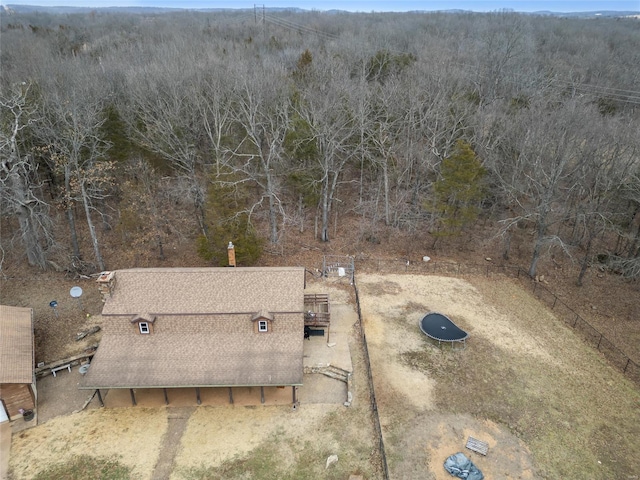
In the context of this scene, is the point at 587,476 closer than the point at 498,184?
Yes

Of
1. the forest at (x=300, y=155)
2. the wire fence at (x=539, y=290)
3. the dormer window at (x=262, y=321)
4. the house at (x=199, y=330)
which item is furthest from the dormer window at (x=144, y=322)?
the wire fence at (x=539, y=290)

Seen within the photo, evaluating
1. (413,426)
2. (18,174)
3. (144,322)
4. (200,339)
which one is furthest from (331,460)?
(18,174)

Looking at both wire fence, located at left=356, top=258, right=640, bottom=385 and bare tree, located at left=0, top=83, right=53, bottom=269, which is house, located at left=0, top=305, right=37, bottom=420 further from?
wire fence, located at left=356, top=258, right=640, bottom=385

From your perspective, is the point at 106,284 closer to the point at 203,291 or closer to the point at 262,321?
the point at 203,291

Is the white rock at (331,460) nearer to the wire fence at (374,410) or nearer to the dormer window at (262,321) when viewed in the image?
the wire fence at (374,410)

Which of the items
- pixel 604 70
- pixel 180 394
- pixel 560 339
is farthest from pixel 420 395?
pixel 604 70

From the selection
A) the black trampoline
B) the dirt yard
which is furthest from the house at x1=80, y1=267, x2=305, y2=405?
the black trampoline

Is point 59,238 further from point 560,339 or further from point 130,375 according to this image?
point 560,339
